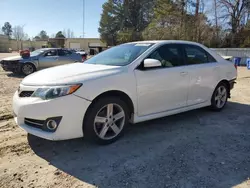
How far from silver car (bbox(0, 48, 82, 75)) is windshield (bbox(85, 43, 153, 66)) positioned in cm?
808

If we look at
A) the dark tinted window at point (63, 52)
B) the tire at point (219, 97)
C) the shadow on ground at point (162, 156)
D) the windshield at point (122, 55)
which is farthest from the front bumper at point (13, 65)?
the tire at point (219, 97)

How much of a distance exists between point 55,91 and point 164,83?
183 cm

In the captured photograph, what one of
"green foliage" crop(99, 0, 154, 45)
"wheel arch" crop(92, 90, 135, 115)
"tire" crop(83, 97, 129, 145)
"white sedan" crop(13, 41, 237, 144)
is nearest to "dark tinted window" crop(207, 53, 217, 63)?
"white sedan" crop(13, 41, 237, 144)

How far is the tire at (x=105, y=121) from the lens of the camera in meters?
3.30

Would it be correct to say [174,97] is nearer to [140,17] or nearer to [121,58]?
[121,58]

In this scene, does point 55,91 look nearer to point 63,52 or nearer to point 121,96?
point 121,96

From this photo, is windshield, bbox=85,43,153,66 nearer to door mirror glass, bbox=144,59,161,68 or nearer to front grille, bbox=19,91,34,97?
door mirror glass, bbox=144,59,161,68

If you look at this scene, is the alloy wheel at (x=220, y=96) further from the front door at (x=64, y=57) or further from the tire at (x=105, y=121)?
the front door at (x=64, y=57)

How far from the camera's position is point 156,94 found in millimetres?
3955

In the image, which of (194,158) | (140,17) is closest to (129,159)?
(194,158)

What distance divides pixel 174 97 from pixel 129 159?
158 cm

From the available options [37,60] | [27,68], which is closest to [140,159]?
[27,68]

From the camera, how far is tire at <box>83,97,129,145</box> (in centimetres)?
330

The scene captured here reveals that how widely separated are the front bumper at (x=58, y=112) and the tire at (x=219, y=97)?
10.4 feet
